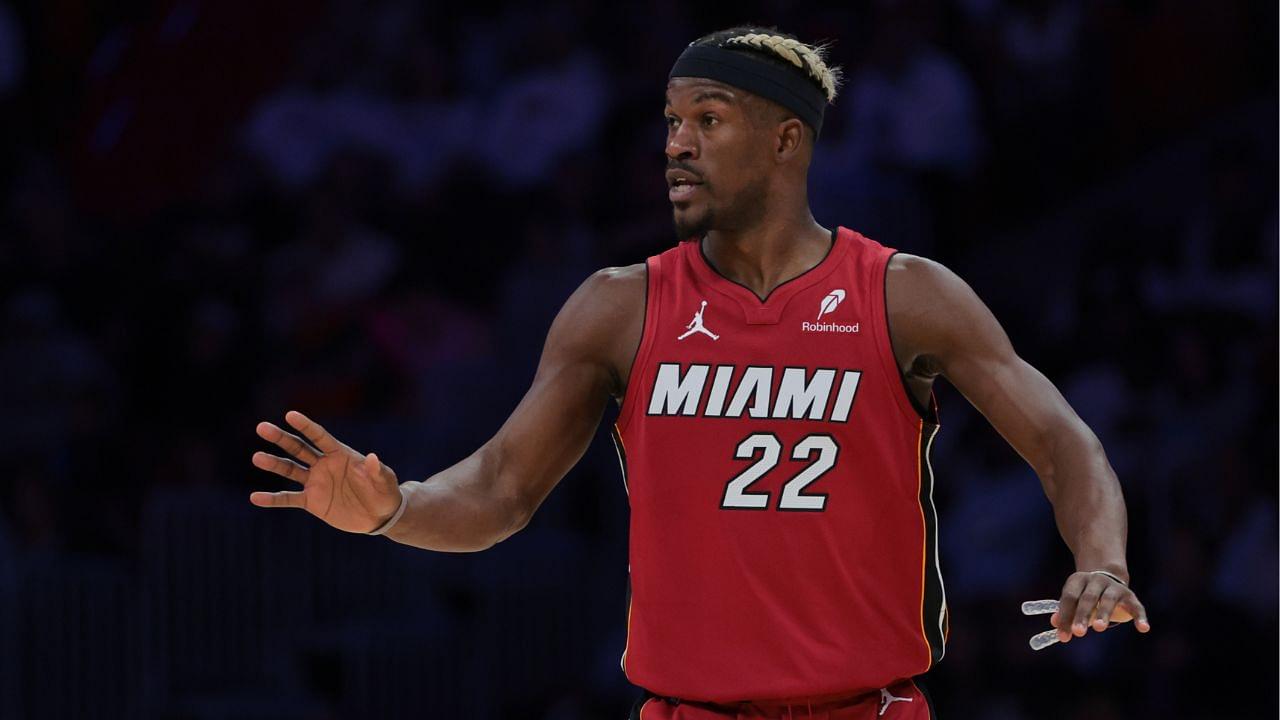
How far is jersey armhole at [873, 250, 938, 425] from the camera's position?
146 inches

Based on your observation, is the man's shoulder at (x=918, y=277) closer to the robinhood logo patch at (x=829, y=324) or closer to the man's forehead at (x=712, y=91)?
the robinhood logo patch at (x=829, y=324)

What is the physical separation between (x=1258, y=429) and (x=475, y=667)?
10.4ft

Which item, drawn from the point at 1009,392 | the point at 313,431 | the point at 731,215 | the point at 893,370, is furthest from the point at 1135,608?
the point at 313,431

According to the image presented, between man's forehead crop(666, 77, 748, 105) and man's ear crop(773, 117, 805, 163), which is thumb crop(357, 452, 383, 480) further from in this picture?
man's ear crop(773, 117, 805, 163)

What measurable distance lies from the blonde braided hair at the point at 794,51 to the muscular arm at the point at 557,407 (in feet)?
1.79

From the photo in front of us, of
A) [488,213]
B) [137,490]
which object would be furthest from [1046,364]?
[137,490]

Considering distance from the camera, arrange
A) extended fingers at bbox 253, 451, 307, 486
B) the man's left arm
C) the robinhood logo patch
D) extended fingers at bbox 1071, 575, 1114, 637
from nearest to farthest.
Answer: extended fingers at bbox 1071, 575, 1114, 637
extended fingers at bbox 253, 451, 307, 486
the man's left arm
the robinhood logo patch

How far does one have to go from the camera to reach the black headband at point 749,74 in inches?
149

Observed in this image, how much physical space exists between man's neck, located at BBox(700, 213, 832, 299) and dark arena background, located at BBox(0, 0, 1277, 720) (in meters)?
3.11

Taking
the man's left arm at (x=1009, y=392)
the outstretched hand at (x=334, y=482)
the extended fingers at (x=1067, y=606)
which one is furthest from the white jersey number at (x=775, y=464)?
the outstretched hand at (x=334, y=482)

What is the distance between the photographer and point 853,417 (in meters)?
3.69

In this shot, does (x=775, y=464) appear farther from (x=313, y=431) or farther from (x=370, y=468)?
(x=313, y=431)

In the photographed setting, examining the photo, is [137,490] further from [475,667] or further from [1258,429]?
[1258,429]

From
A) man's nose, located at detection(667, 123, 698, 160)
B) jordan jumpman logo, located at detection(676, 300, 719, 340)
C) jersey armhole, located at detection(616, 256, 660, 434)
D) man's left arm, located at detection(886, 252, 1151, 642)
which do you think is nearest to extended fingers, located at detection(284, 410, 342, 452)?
jersey armhole, located at detection(616, 256, 660, 434)
